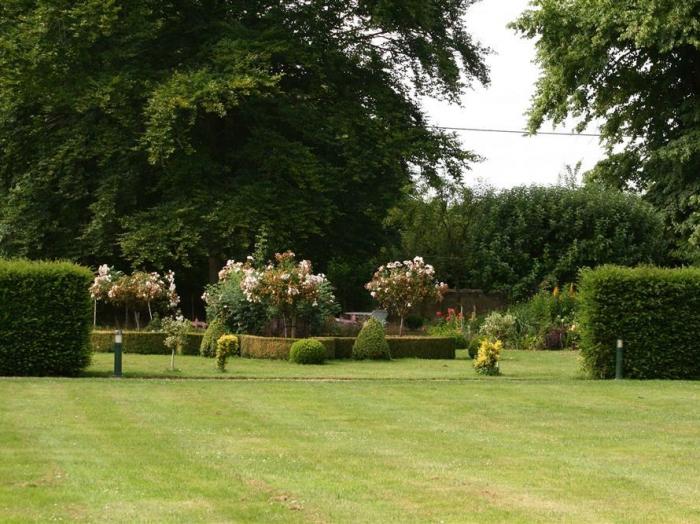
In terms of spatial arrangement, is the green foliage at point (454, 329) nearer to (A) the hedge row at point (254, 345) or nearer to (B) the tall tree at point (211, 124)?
(A) the hedge row at point (254, 345)

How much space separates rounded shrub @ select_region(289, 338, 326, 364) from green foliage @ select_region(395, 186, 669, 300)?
45.9 ft

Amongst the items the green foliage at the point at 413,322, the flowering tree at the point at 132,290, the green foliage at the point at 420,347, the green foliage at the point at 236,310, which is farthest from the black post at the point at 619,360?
A: the green foliage at the point at 413,322

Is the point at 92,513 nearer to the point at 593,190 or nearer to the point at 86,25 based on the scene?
the point at 86,25

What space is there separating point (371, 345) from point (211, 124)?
39.5 feet

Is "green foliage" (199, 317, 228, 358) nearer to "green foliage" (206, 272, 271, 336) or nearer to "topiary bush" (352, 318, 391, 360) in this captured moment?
"green foliage" (206, 272, 271, 336)

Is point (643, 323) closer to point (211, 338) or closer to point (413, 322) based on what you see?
point (211, 338)

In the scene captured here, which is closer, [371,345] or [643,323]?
[643,323]

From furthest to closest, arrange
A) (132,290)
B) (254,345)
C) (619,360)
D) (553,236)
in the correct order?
1. (553,236)
2. (132,290)
3. (254,345)
4. (619,360)

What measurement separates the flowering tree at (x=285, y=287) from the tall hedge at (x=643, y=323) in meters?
6.60

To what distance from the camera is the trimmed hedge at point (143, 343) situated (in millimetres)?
27000

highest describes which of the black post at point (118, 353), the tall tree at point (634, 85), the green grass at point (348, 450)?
the tall tree at point (634, 85)

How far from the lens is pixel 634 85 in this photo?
36188 mm

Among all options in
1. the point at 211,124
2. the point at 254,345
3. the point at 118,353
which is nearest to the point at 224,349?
the point at 118,353

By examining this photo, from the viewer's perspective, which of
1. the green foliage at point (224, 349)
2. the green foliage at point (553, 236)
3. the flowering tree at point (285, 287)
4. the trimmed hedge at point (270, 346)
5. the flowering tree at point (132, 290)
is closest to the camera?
the green foliage at point (224, 349)
